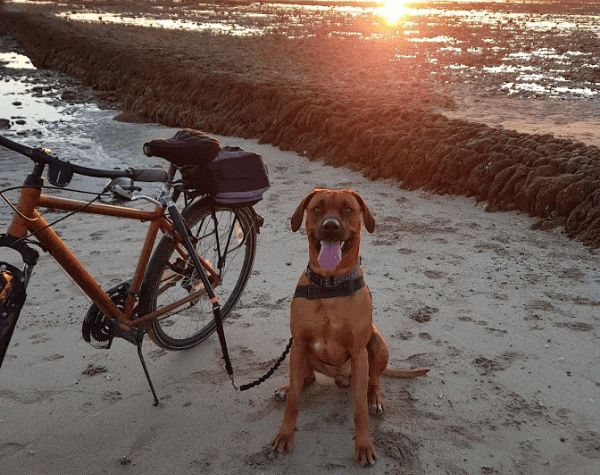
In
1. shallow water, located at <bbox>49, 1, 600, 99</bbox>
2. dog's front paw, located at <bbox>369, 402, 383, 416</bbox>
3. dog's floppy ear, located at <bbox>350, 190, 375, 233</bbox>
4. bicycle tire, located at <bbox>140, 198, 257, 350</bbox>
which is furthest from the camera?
shallow water, located at <bbox>49, 1, 600, 99</bbox>

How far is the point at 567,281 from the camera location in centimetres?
491

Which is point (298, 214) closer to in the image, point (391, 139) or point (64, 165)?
point (64, 165)

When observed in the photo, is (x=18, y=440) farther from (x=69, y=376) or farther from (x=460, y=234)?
(x=460, y=234)


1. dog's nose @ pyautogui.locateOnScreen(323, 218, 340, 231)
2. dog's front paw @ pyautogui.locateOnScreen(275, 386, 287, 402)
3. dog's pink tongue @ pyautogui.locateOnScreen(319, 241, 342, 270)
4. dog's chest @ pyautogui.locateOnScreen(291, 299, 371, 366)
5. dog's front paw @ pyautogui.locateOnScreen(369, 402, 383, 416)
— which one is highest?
dog's nose @ pyautogui.locateOnScreen(323, 218, 340, 231)

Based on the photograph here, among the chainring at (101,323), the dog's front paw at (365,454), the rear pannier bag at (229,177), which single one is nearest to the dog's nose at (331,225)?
the rear pannier bag at (229,177)

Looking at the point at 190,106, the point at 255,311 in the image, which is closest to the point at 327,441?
the point at 255,311

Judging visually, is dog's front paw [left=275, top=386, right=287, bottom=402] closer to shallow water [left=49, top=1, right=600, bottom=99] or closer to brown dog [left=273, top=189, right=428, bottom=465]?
brown dog [left=273, top=189, right=428, bottom=465]

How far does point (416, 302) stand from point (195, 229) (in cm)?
198

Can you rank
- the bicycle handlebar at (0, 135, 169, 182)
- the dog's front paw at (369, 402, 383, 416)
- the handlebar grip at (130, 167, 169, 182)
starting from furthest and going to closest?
the dog's front paw at (369, 402, 383, 416), the handlebar grip at (130, 167, 169, 182), the bicycle handlebar at (0, 135, 169, 182)

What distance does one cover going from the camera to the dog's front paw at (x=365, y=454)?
2.93m

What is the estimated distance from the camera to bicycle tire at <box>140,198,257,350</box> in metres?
3.47

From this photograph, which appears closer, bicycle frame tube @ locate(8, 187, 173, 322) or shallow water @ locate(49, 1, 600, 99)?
bicycle frame tube @ locate(8, 187, 173, 322)

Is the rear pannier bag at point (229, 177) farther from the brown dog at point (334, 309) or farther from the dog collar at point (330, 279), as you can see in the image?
the dog collar at point (330, 279)

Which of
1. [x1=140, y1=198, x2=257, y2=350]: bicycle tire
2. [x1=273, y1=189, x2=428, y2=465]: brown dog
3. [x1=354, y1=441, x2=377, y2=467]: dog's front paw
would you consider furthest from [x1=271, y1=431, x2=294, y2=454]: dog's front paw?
[x1=140, y1=198, x2=257, y2=350]: bicycle tire
